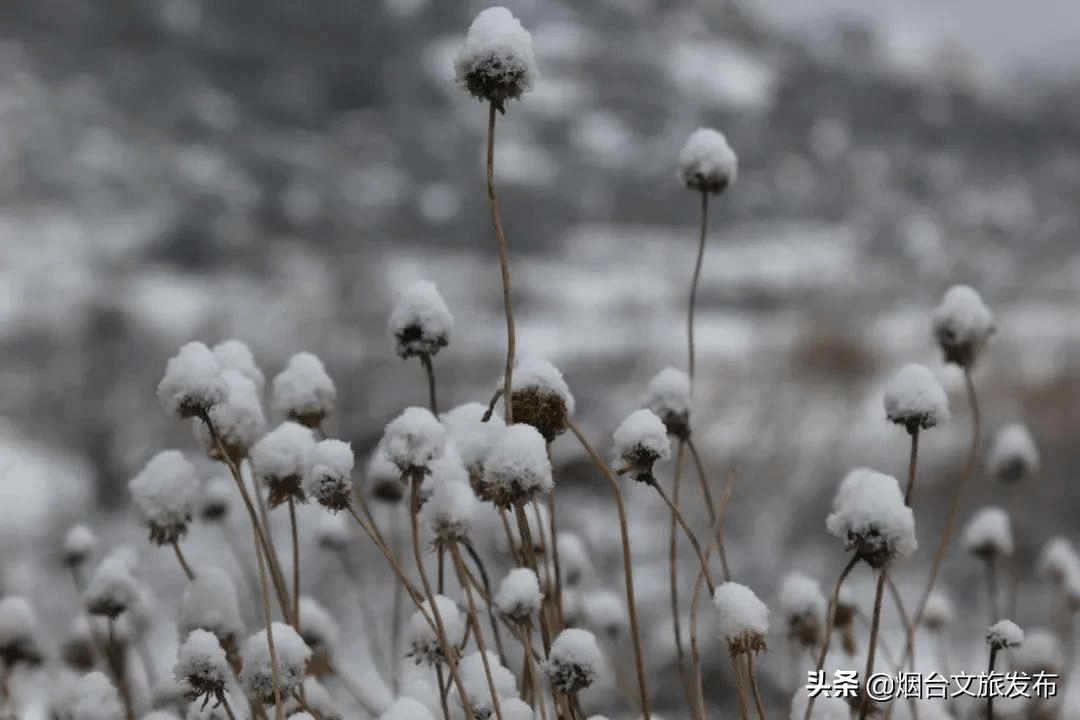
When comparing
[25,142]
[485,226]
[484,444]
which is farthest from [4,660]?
[25,142]

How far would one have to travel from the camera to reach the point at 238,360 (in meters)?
0.54

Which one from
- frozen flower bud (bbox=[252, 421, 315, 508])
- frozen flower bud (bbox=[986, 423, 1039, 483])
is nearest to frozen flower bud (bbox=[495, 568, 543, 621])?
frozen flower bud (bbox=[252, 421, 315, 508])

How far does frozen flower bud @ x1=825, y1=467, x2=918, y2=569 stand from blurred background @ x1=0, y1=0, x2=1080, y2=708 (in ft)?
0.82

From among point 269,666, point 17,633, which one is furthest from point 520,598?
point 17,633

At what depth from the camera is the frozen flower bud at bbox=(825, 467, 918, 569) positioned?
39 centimetres

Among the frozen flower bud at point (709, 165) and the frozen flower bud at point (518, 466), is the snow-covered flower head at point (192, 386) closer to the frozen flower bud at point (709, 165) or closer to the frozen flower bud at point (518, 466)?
the frozen flower bud at point (518, 466)

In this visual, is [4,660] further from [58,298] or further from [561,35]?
[561,35]

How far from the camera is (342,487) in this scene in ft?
1.35

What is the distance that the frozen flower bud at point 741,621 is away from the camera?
1.33ft

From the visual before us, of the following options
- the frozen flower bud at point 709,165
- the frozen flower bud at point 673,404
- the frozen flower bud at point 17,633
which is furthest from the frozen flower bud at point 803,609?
the frozen flower bud at point 17,633

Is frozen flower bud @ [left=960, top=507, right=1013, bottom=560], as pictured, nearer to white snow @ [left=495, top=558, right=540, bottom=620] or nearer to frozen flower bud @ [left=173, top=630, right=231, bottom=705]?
white snow @ [left=495, top=558, right=540, bottom=620]

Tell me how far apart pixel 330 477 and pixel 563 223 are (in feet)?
41.8

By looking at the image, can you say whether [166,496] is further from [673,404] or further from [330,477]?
[673,404]

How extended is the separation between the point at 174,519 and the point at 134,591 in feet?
0.24
